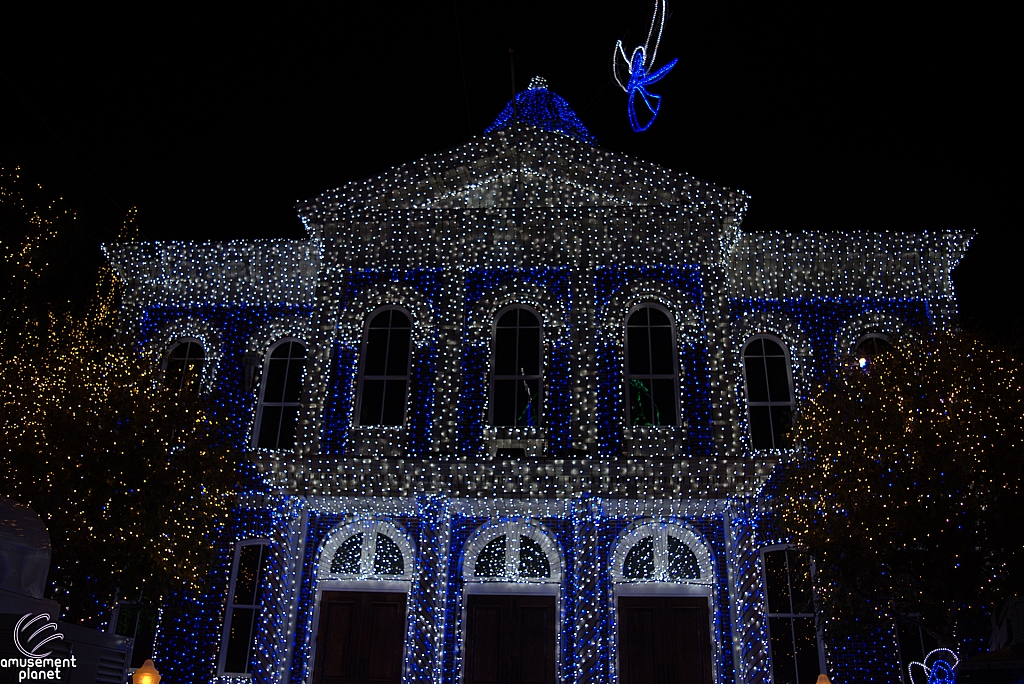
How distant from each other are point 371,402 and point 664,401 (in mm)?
5633

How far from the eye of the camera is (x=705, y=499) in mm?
15008

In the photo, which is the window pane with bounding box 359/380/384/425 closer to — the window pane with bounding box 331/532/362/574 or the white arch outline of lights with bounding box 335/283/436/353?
the white arch outline of lights with bounding box 335/283/436/353

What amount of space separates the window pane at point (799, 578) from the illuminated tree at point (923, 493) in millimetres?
995

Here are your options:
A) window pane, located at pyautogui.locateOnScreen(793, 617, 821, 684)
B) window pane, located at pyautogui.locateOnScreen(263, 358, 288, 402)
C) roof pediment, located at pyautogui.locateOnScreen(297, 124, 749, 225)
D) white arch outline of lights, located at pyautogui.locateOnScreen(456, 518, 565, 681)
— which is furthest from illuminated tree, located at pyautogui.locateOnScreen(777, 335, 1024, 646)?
window pane, located at pyautogui.locateOnScreen(263, 358, 288, 402)

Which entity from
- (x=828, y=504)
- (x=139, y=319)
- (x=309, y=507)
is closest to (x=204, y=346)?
(x=139, y=319)

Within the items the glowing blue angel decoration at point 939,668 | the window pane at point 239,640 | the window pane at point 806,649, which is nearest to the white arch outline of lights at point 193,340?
the window pane at point 239,640

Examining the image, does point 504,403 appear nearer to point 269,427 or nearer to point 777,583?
point 269,427

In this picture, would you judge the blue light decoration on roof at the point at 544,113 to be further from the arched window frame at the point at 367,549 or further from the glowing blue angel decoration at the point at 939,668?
the glowing blue angel decoration at the point at 939,668

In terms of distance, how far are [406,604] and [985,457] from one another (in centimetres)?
979

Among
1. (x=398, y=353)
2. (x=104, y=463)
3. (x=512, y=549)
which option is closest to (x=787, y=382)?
(x=512, y=549)

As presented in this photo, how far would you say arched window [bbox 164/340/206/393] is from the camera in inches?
683

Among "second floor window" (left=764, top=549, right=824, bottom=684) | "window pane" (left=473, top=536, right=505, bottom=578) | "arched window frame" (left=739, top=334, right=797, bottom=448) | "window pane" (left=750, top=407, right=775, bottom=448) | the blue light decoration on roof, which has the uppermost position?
the blue light decoration on roof

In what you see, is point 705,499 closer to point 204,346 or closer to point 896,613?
point 896,613

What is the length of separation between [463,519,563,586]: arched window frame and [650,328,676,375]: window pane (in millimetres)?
3786
